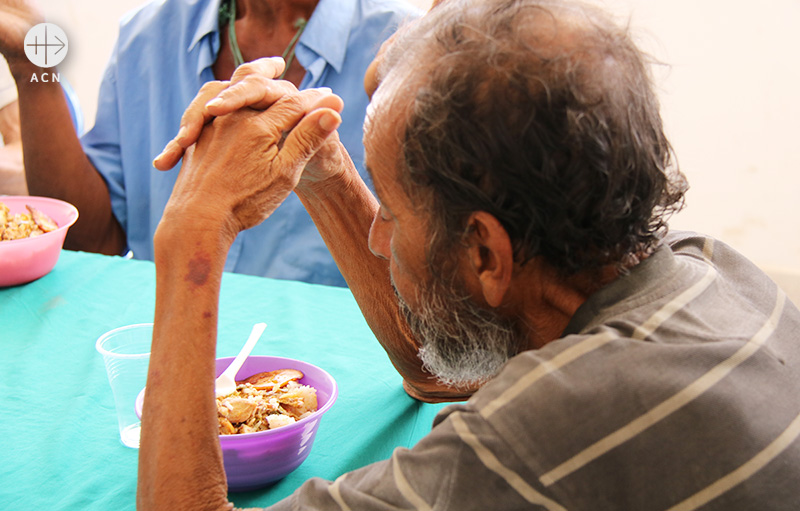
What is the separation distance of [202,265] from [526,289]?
44 cm

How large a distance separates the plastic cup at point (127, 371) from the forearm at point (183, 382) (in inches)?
4.8

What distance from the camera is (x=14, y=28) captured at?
6.53 ft

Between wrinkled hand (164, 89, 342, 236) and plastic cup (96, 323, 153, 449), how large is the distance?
0.24m

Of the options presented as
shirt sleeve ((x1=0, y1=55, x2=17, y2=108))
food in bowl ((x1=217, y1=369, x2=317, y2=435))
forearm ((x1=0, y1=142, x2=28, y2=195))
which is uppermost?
food in bowl ((x1=217, y1=369, x2=317, y2=435))

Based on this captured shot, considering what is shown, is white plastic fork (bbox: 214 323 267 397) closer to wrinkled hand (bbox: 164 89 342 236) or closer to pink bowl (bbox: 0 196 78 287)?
wrinkled hand (bbox: 164 89 342 236)

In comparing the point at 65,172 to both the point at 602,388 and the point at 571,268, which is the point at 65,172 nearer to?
the point at 571,268

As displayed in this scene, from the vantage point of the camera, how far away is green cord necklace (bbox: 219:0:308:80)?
2.08 meters

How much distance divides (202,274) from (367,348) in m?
0.54

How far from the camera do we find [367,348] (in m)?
1.37

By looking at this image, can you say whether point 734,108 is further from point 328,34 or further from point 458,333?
point 458,333

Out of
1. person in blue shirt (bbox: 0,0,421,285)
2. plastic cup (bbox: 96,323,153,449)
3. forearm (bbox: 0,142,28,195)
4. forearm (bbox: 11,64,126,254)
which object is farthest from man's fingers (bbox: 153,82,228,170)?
forearm (bbox: 0,142,28,195)

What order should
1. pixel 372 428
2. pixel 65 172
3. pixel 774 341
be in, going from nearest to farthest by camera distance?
1. pixel 774 341
2. pixel 372 428
3. pixel 65 172

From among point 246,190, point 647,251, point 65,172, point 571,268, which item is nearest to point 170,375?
point 246,190

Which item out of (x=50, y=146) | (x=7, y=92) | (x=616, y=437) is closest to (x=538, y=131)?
(x=616, y=437)
